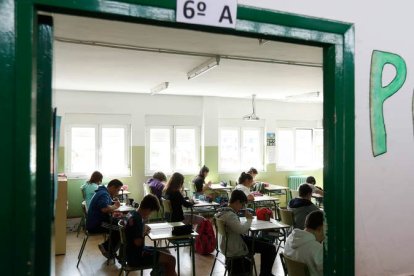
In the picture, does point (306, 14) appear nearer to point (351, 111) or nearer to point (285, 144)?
point (351, 111)

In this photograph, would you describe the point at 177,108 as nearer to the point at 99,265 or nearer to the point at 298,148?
the point at 298,148

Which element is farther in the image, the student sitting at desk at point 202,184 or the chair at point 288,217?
the student sitting at desk at point 202,184

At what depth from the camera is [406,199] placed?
169 cm

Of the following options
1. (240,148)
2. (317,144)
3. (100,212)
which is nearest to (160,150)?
(240,148)

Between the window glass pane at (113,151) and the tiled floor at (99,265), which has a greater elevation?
the window glass pane at (113,151)

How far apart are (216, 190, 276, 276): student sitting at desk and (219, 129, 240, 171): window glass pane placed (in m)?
5.05

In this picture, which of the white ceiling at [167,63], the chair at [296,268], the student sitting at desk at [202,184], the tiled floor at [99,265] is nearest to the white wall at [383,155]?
the chair at [296,268]

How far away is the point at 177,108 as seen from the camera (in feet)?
29.5

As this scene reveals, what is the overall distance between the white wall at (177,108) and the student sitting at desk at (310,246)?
19.2 feet

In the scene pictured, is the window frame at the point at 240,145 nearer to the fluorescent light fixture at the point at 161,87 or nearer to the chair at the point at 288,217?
the fluorescent light fixture at the point at 161,87

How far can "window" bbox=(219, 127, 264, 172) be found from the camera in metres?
9.62

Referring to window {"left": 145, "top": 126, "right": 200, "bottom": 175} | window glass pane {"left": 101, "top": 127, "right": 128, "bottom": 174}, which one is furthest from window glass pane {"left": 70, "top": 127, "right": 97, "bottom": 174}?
window {"left": 145, "top": 126, "right": 200, "bottom": 175}

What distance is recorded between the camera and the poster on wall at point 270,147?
996cm

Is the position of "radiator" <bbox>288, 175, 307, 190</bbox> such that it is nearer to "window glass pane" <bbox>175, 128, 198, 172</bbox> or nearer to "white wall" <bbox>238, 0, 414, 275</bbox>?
"window glass pane" <bbox>175, 128, 198, 172</bbox>
